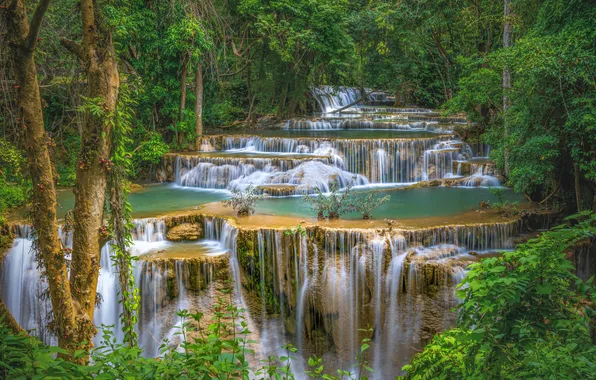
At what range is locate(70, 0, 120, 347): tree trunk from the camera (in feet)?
16.8

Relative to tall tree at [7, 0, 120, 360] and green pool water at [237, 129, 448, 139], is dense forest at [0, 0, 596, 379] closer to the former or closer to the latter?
tall tree at [7, 0, 120, 360]

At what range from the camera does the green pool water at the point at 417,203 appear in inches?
439

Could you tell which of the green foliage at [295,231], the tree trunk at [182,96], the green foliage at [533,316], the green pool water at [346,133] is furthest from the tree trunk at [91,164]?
the green pool water at [346,133]

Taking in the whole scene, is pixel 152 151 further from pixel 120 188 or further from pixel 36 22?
pixel 36 22

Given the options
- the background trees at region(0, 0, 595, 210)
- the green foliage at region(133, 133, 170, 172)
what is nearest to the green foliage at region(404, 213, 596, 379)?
the background trees at region(0, 0, 595, 210)

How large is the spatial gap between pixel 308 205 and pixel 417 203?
269cm

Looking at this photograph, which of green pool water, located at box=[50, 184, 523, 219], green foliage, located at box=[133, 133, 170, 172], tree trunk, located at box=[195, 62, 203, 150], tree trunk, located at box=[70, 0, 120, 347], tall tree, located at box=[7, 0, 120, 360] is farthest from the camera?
tree trunk, located at box=[195, 62, 203, 150]

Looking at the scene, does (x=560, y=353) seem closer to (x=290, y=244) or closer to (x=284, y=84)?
(x=290, y=244)

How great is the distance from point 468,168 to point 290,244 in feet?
24.4

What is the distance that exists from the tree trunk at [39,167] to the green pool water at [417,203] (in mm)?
6343

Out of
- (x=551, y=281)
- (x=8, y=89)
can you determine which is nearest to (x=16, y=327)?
(x=8, y=89)

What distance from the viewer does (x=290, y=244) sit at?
31.0 ft

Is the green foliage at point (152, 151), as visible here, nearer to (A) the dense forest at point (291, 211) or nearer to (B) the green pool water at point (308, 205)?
(A) the dense forest at point (291, 211)

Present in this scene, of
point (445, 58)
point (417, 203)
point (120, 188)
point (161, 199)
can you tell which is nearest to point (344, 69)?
point (445, 58)
